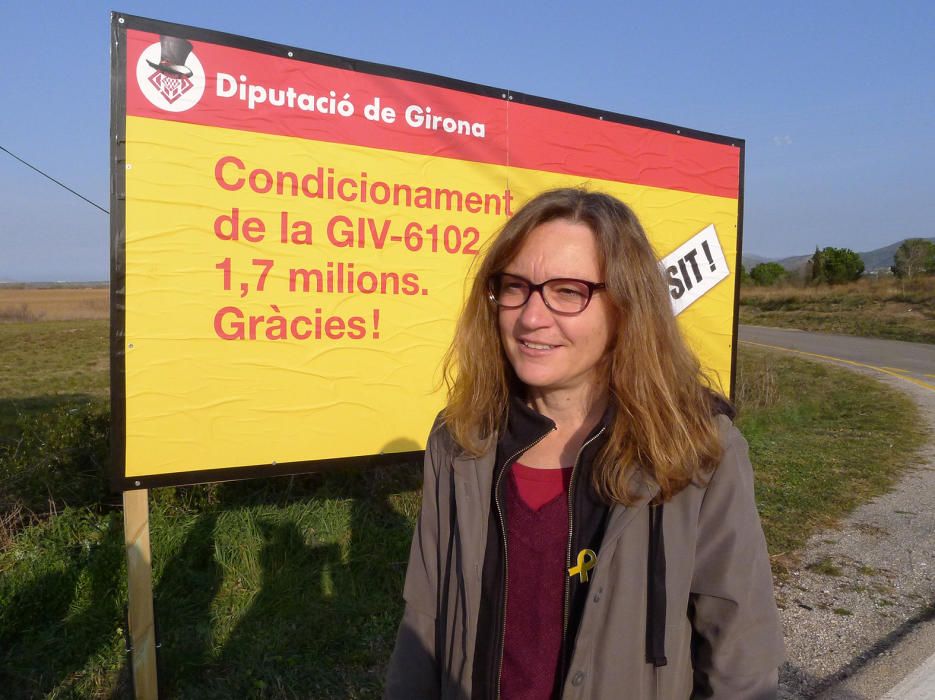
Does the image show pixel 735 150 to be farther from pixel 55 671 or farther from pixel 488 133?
pixel 55 671

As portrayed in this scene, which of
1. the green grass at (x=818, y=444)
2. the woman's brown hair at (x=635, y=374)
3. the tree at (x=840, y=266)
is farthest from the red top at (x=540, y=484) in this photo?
the tree at (x=840, y=266)

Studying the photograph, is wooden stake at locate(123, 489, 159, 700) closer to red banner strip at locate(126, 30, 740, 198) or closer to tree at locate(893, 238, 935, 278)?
red banner strip at locate(126, 30, 740, 198)

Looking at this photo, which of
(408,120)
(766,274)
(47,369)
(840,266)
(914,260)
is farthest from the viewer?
(766,274)

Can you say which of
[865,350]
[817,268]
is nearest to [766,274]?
[817,268]

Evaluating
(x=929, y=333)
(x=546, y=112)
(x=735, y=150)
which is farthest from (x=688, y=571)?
(x=929, y=333)

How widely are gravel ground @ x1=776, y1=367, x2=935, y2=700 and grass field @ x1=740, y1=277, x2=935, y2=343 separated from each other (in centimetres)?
1926

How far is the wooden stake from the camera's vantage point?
9.27ft

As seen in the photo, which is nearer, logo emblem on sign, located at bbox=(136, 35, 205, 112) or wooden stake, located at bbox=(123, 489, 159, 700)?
logo emblem on sign, located at bbox=(136, 35, 205, 112)

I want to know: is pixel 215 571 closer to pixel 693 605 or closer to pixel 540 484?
pixel 540 484

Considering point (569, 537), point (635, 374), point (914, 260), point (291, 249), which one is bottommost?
point (569, 537)

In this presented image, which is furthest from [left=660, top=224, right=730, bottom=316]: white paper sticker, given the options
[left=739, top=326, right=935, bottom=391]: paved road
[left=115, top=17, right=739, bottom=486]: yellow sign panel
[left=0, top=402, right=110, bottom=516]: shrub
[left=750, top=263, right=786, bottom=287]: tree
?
[left=750, top=263, right=786, bottom=287]: tree

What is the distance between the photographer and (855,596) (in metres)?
3.85

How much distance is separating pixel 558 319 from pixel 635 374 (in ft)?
0.69

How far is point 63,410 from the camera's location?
5.02 metres
